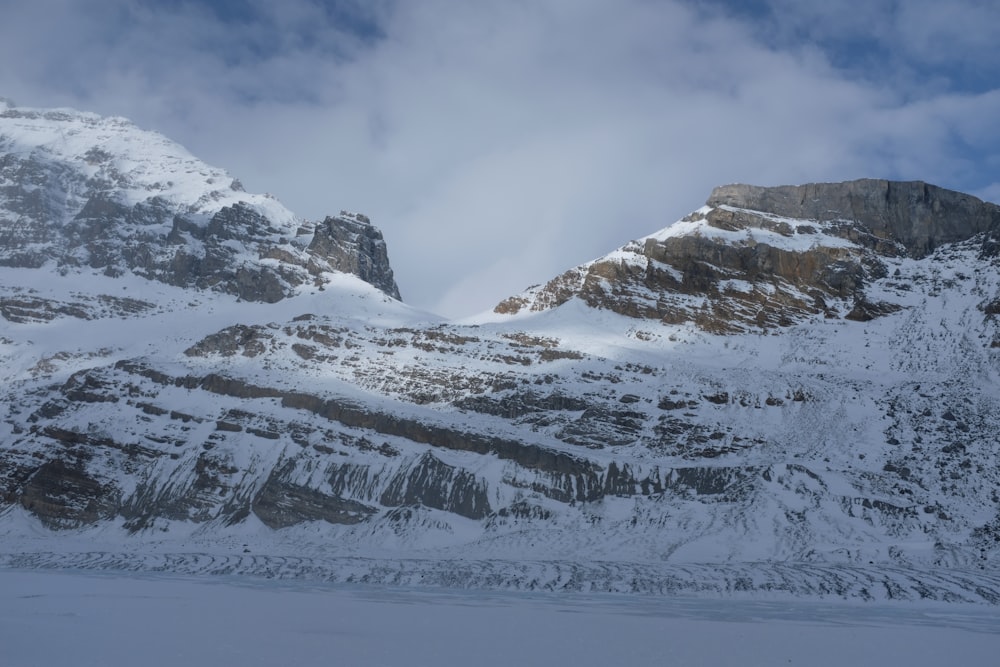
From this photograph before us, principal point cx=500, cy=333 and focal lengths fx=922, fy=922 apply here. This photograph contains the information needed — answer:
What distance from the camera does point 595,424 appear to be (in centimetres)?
10294

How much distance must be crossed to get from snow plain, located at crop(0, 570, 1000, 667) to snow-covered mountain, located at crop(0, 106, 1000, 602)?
46.8 feet

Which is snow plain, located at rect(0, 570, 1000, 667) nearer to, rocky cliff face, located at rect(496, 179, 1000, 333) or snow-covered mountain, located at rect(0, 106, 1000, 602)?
snow-covered mountain, located at rect(0, 106, 1000, 602)

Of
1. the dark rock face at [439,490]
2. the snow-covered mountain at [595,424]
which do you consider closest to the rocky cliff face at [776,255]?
the snow-covered mountain at [595,424]

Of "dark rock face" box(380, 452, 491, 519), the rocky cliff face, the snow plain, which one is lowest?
the snow plain

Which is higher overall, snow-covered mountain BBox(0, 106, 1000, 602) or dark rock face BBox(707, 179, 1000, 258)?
dark rock face BBox(707, 179, 1000, 258)

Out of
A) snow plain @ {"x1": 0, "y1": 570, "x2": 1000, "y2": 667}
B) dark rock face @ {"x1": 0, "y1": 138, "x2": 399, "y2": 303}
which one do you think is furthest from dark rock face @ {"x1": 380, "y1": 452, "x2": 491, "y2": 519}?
dark rock face @ {"x1": 0, "y1": 138, "x2": 399, "y2": 303}

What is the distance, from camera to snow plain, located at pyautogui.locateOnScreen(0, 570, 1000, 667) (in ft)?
113

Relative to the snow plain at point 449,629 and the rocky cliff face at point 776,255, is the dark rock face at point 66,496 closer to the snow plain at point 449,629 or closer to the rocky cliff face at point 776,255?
the snow plain at point 449,629

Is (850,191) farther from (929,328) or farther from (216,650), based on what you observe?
(216,650)

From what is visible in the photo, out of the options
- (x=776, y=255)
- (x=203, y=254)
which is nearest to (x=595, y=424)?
(x=776, y=255)

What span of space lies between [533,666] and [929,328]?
102532 millimetres

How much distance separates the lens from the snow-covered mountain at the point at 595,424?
81312 millimetres

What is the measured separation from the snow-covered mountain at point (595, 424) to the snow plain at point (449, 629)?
14.3m

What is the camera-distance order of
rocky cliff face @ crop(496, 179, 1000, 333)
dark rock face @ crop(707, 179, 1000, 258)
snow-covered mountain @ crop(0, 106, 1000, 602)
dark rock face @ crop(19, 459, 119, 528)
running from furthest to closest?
dark rock face @ crop(707, 179, 1000, 258) → rocky cliff face @ crop(496, 179, 1000, 333) → dark rock face @ crop(19, 459, 119, 528) → snow-covered mountain @ crop(0, 106, 1000, 602)
